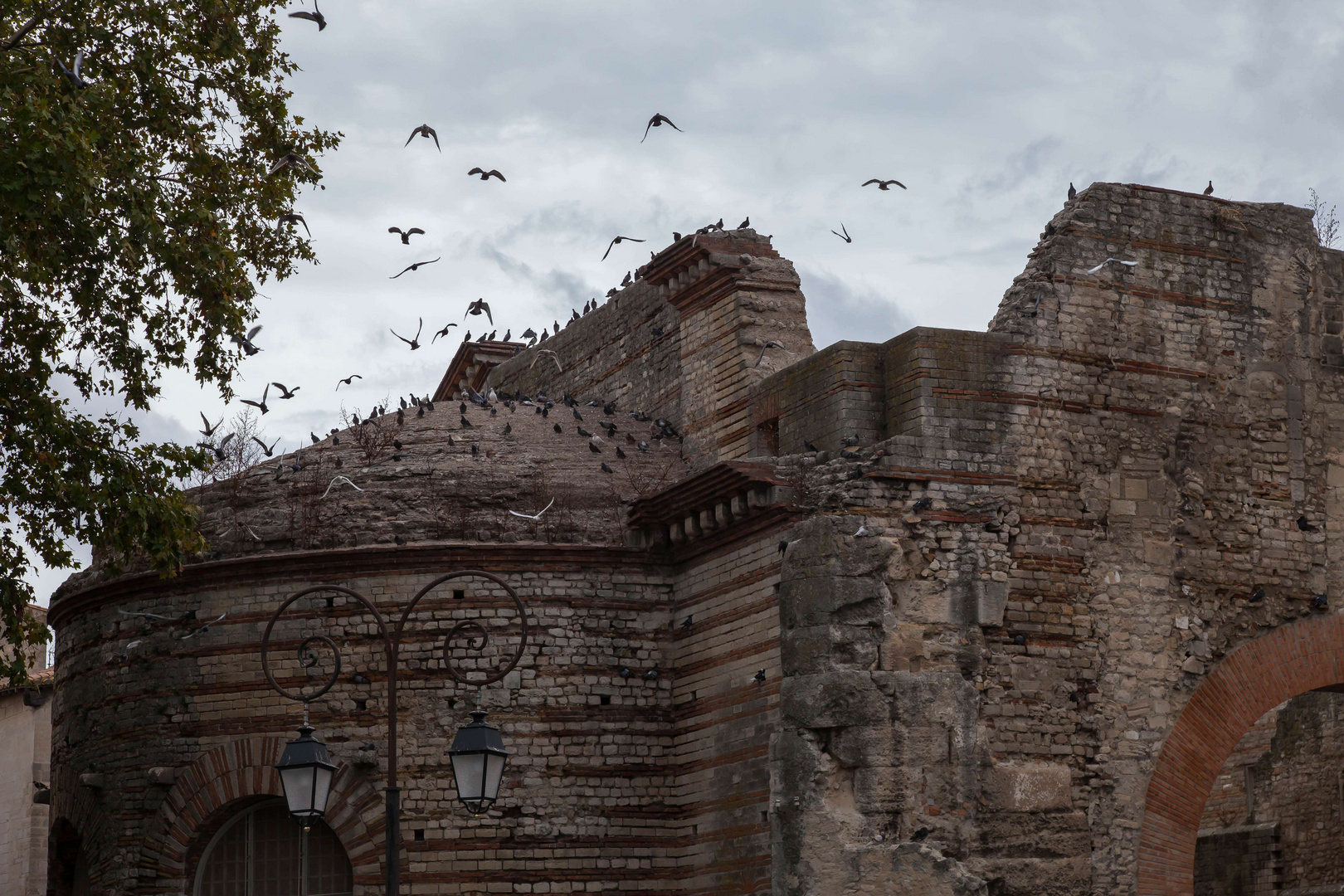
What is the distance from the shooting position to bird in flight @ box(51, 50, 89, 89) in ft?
46.5

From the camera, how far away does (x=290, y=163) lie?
54.7 feet

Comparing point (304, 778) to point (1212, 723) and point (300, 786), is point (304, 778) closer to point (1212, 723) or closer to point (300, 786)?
point (300, 786)

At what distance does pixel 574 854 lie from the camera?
666 inches

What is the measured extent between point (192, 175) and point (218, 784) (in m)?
5.44

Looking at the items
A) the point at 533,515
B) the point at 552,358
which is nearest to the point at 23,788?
the point at 552,358

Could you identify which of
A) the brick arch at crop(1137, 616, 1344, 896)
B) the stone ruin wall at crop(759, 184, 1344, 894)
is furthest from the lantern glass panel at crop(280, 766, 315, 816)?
the brick arch at crop(1137, 616, 1344, 896)

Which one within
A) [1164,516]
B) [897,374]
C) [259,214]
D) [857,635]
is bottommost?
[857,635]

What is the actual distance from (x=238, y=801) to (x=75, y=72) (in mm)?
6736

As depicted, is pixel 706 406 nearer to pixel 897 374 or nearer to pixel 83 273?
pixel 897 374

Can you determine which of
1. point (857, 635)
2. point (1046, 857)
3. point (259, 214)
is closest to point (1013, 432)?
point (857, 635)

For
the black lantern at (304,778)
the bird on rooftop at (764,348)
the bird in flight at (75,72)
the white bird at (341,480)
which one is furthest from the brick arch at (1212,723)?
the bird in flight at (75,72)

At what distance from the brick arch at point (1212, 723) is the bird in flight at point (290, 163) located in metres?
8.86

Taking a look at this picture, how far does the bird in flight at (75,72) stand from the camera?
14172 mm

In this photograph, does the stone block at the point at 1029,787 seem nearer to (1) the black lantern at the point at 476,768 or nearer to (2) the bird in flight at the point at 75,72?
(1) the black lantern at the point at 476,768
